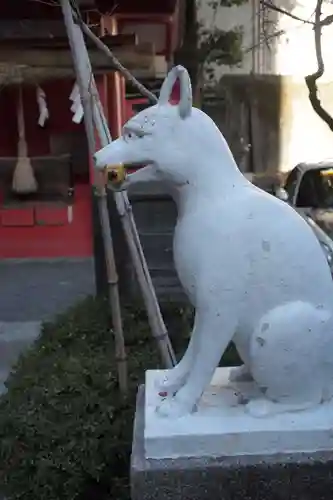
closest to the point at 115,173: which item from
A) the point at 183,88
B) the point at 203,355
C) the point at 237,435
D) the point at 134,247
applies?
the point at 183,88

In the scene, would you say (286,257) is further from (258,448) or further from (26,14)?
(26,14)

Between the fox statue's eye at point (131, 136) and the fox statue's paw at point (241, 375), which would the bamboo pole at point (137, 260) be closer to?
the fox statue's paw at point (241, 375)

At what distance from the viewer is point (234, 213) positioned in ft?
7.04

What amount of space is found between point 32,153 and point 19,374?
15.0 feet

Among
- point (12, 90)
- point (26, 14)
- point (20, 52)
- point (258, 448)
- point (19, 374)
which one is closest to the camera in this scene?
point (258, 448)

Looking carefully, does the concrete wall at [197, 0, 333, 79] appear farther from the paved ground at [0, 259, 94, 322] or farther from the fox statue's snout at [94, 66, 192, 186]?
the fox statue's snout at [94, 66, 192, 186]

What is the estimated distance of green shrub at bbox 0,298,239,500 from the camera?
3156 mm

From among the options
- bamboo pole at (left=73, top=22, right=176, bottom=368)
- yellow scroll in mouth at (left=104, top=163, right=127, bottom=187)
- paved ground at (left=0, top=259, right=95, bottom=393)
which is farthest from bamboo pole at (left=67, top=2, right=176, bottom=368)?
paved ground at (left=0, top=259, right=95, bottom=393)

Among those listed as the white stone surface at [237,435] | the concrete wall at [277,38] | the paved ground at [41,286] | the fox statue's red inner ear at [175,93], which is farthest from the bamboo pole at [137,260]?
the concrete wall at [277,38]

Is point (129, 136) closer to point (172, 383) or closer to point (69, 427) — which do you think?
point (172, 383)

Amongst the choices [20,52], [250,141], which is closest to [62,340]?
[20,52]

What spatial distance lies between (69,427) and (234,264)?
5.03ft

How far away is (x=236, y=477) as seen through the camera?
2111 mm

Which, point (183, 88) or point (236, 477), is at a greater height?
point (183, 88)
